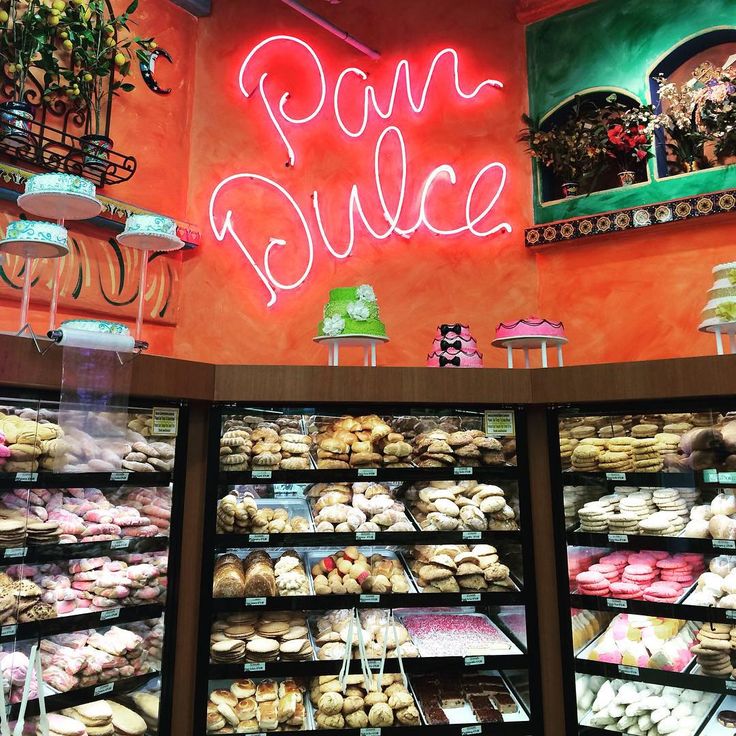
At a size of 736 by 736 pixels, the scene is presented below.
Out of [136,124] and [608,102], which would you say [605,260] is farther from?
[136,124]

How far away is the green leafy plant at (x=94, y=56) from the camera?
3.96 meters

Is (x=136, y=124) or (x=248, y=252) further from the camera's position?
(x=248, y=252)

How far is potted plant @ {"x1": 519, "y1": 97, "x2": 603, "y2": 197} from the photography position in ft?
15.2

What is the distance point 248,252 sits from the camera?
493cm

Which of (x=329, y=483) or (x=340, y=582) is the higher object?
(x=329, y=483)

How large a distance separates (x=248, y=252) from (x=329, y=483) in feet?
7.82

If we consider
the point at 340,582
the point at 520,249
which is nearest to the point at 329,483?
the point at 340,582

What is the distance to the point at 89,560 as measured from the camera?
106 inches

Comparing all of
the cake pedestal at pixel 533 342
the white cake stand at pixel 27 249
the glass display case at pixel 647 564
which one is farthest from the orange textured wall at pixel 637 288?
the white cake stand at pixel 27 249

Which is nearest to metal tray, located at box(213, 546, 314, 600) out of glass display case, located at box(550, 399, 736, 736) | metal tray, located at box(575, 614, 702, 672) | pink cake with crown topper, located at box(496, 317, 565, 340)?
glass display case, located at box(550, 399, 736, 736)

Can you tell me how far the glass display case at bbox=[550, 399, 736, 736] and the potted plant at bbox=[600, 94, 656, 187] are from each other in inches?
93.8

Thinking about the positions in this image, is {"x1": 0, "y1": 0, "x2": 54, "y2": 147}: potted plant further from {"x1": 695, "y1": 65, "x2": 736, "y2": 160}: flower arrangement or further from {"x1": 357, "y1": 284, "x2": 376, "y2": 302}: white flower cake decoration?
{"x1": 695, "y1": 65, "x2": 736, "y2": 160}: flower arrangement

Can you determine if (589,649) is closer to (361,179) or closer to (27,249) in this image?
(27,249)

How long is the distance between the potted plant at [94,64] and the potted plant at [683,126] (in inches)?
138
